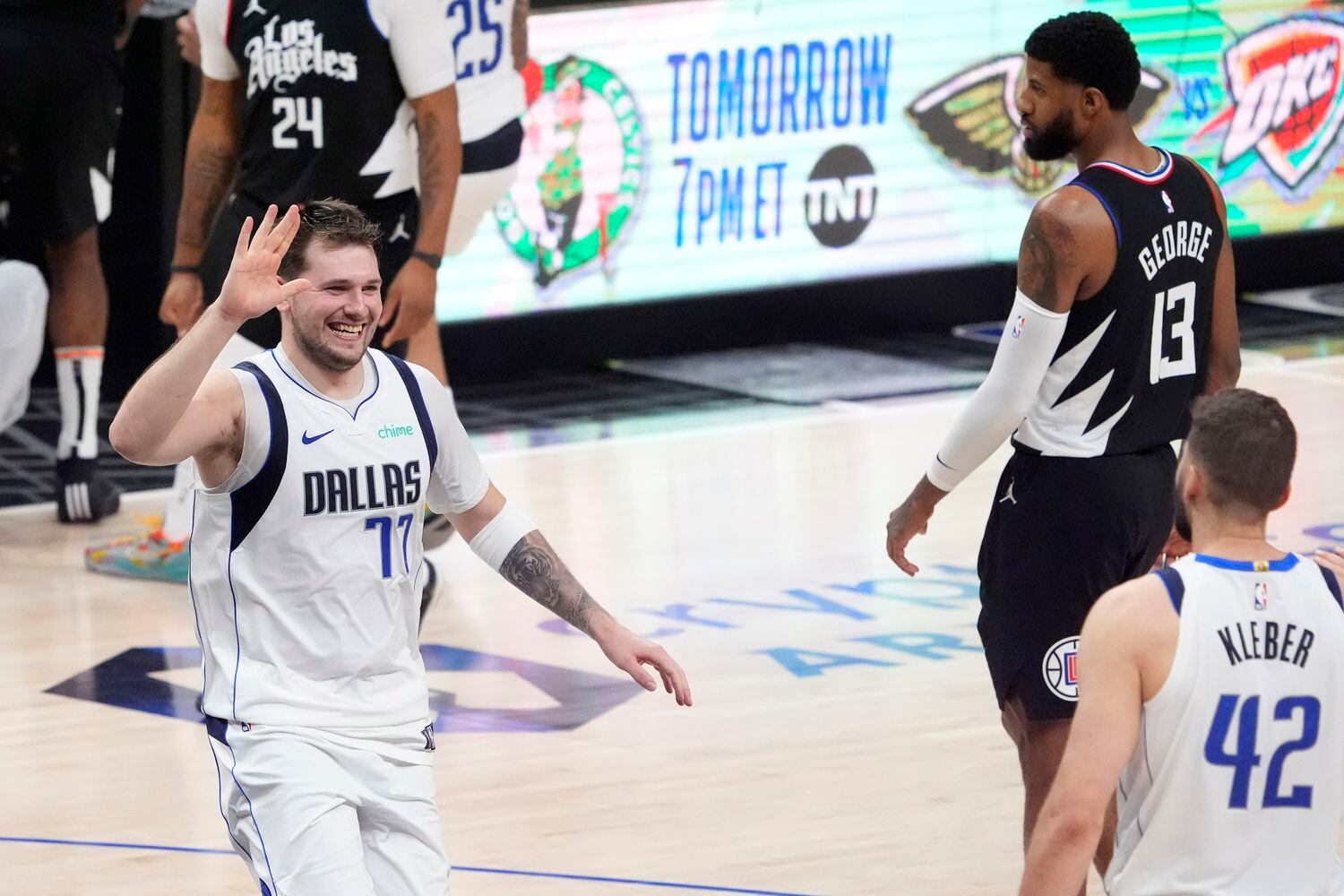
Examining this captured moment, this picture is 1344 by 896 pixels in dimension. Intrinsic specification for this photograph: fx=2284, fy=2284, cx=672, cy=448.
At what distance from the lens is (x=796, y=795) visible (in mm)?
5605

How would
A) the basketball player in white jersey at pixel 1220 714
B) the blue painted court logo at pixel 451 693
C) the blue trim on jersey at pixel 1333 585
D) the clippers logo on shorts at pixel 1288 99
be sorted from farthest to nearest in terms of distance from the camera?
1. the clippers logo on shorts at pixel 1288 99
2. the blue painted court logo at pixel 451 693
3. the blue trim on jersey at pixel 1333 585
4. the basketball player in white jersey at pixel 1220 714

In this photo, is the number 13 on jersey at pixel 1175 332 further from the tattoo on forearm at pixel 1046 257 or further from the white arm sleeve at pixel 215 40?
the white arm sleeve at pixel 215 40

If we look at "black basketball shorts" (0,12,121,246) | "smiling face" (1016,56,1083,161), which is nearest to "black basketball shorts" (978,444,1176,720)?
"smiling face" (1016,56,1083,161)

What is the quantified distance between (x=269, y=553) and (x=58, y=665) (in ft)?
10.4

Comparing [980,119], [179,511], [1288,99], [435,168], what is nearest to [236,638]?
[435,168]

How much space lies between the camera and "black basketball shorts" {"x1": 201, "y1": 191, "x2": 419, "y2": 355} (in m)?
6.72

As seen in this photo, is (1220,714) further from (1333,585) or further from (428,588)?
(428,588)

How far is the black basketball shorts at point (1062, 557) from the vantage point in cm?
427

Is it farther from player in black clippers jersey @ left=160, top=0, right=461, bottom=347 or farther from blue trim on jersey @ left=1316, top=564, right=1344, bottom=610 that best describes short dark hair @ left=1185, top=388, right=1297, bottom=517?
player in black clippers jersey @ left=160, top=0, right=461, bottom=347

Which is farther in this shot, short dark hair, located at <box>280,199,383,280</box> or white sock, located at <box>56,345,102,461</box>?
white sock, located at <box>56,345,102,461</box>

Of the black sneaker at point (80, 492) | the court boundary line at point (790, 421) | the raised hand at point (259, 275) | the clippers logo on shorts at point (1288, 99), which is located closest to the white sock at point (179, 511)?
the black sneaker at point (80, 492)

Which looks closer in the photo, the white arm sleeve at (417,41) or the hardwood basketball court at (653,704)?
the hardwood basketball court at (653,704)

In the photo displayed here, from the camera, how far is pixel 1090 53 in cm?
420

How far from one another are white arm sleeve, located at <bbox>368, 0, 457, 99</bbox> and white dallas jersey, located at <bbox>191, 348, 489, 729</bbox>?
9.23 ft
